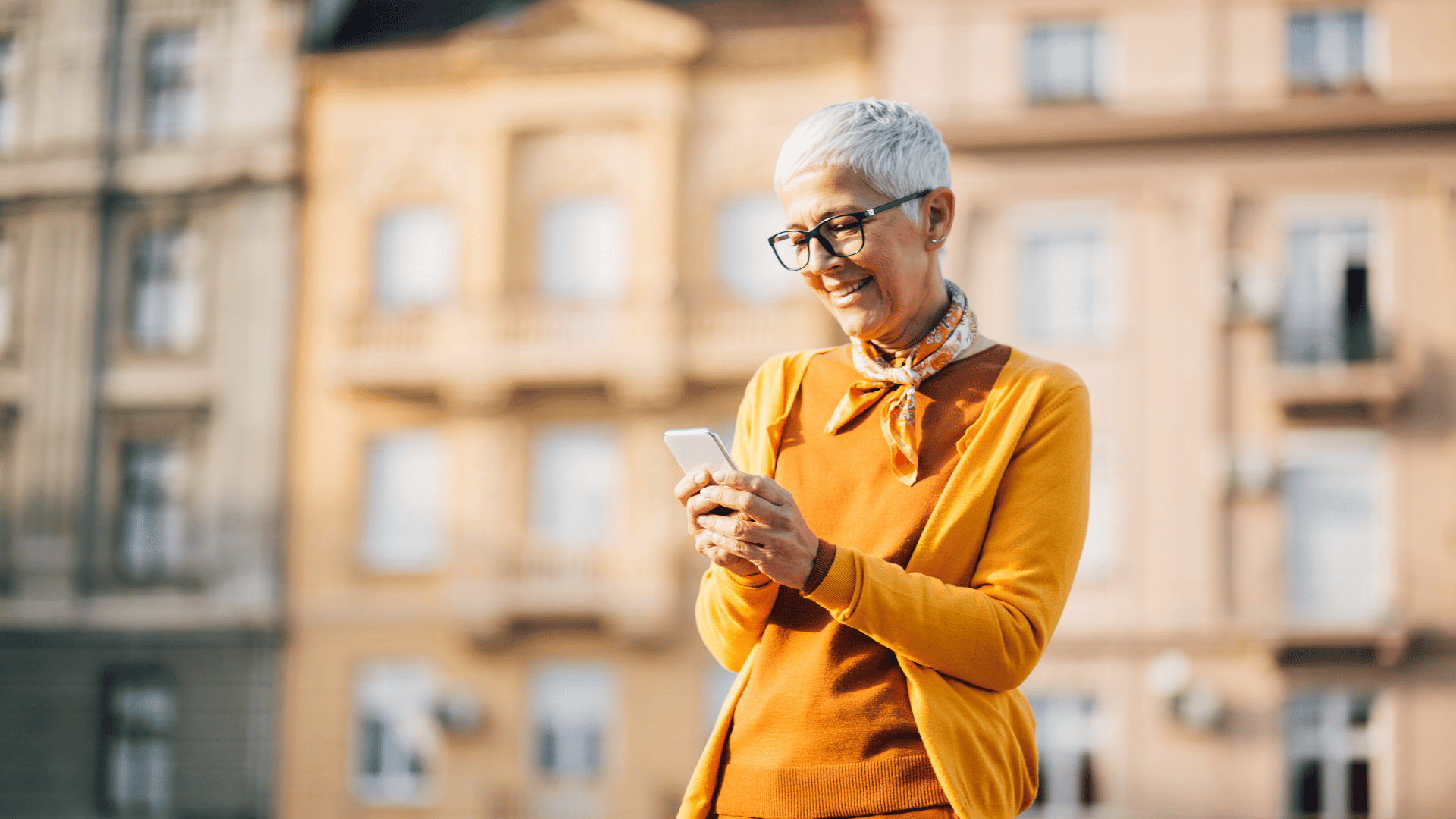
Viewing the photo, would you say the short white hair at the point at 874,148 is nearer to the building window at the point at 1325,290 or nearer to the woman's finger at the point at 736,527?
the woman's finger at the point at 736,527

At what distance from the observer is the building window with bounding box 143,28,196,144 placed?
63.2 ft

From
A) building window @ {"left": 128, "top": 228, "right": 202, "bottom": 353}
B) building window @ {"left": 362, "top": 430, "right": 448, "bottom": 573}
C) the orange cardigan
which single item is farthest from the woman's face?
building window @ {"left": 128, "top": 228, "right": 202, "bottom": 353}

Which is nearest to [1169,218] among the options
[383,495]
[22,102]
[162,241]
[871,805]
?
[383,495]

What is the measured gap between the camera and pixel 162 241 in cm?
1920

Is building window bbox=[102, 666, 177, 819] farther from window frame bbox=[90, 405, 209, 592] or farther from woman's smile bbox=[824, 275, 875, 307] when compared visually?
woman's smile bbox=[824, 275, 875, 307]

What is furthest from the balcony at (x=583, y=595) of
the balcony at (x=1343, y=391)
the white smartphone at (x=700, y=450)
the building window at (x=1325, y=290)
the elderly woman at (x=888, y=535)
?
the white smartphone at (x=700, y=450)

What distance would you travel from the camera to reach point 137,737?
1828 cm

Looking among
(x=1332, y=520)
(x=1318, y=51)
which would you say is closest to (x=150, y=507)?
Answer: (x=1332, y=520)

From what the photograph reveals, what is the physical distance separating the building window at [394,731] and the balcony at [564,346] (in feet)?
10.6

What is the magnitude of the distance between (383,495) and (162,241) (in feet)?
14.4

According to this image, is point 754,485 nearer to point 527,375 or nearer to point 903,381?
point 903,381

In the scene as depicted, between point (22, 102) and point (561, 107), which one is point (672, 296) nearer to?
point (561, 107)

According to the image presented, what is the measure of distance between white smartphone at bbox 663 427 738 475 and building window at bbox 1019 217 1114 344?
592 inches

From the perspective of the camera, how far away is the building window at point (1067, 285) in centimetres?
1666
